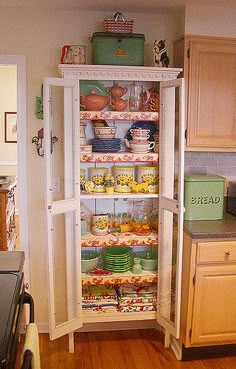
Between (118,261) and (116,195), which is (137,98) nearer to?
(116,195)

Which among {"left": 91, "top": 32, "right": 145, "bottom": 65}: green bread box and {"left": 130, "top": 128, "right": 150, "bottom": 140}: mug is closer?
{"left": 91, "top": 32, "right": 145, "bottom": 65}: green bread box

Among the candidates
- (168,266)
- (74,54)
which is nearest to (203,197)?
(168,266)

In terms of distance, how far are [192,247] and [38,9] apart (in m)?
1.91

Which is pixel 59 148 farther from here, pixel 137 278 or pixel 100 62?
pixel 137 278

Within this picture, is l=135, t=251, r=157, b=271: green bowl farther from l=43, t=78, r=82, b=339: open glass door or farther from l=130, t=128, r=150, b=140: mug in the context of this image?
l=130, t=128, r=150, b=140: mug

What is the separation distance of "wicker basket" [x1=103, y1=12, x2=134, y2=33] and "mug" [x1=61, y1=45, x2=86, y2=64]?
0.22m

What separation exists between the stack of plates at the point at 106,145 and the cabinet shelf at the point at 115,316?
117cm

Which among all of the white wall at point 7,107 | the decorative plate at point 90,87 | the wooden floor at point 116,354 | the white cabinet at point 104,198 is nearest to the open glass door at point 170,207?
the white cabinet at point 104,198

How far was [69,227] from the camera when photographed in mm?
2766

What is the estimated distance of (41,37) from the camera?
2.79 metres

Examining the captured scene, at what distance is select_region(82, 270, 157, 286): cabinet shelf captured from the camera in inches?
111

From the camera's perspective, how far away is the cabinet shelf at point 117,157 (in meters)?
2.72

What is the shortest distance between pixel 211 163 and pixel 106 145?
2.90 feet

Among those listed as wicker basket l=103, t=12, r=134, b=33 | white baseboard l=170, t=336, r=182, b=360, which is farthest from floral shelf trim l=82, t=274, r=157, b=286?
wicker basket l=103, t=12, r=134, b=33
